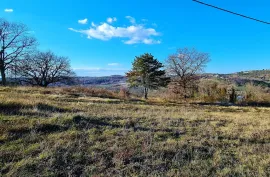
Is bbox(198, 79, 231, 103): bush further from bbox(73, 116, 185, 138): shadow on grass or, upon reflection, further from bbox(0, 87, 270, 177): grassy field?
bbox(73, 116, 185, 138): shadow on grass

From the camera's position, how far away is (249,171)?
398cm

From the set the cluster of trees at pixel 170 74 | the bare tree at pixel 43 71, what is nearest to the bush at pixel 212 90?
the cluster of trees at pixel 170 74

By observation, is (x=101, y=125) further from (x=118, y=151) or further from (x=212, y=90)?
(x=212, y=90)

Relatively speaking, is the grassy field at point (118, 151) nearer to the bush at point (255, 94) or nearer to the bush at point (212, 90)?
the bush at point (212, 90)

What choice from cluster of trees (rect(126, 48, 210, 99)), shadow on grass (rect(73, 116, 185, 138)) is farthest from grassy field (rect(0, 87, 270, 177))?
cluster of trees (rect(126, 48, 210, 99))

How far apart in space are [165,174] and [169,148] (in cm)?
130

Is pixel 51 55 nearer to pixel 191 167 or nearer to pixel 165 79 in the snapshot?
pixel 165 79

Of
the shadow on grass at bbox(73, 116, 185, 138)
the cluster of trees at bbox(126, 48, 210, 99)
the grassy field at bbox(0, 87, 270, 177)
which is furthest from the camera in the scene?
the cluster of trees at bbox(126, 48, 210, 99)

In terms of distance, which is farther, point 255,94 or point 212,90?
point 212,90

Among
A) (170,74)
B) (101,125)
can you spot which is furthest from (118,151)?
(170,74)

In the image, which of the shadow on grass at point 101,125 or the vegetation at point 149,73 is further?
the vegetation at point 149,73

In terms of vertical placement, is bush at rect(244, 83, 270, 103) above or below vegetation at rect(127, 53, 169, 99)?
below

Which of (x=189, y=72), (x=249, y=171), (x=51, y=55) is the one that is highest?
(x=51, y=55)

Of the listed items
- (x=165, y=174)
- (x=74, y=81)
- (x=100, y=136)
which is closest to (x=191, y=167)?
(x=165, y=174)
